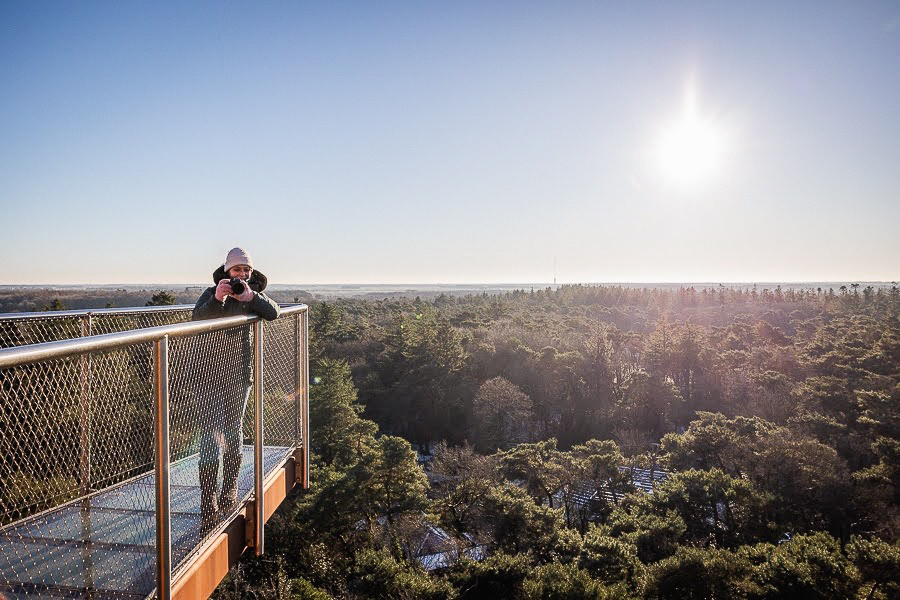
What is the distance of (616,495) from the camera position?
1841 centimetres

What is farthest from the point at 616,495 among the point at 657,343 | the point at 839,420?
the point at 657,343

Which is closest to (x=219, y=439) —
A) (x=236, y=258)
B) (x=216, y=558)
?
(x=216, y=558)

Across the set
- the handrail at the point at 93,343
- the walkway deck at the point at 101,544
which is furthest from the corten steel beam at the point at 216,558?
the handrail at the point at 93,343

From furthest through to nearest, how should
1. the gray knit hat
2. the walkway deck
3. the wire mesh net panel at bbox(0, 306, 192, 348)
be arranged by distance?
the wire mesh net panel at bbox(0, 306, 192, 348) → the gray knit hat → the walkway deck

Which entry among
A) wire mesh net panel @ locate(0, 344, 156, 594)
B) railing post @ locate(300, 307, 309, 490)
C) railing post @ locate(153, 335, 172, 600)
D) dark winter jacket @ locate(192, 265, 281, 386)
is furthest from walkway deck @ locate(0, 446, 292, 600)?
railing post @ locate(300, 307, 309, 490)

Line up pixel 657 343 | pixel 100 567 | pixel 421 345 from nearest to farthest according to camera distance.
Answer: pixel 100 567, pixel 421 345, pixel 657 343

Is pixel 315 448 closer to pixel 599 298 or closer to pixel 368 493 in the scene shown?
pixel 368 493

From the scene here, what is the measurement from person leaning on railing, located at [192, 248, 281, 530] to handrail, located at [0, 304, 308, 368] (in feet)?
1.08

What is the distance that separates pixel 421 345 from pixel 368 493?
18.9 m

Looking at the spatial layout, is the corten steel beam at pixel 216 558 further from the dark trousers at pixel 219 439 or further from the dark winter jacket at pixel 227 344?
the dark winter jacket at pixel 227 344

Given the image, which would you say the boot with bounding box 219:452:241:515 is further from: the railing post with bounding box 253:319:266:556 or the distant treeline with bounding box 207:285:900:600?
the distant treeline with bounding box 207:285:900:600

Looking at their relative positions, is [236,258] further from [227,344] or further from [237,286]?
[227,344]

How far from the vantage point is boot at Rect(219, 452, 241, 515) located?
288 centimetres

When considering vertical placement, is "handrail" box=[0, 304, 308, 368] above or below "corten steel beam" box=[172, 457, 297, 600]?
above
